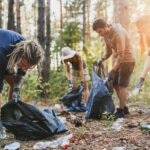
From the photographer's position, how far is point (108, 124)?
21.0ft

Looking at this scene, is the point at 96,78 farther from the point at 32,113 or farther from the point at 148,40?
the point at 32,113

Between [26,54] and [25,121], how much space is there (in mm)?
1076

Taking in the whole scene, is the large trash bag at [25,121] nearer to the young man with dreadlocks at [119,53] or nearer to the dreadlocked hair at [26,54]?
the dreadlocked hair at [26,54]

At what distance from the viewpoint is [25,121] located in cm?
543

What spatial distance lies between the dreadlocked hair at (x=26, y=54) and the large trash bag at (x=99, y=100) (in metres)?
2.42

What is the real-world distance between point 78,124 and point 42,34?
23.4ft

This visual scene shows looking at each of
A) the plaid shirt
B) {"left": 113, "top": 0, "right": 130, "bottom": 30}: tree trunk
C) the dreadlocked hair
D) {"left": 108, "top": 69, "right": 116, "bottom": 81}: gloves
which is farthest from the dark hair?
{"left": 113, "top": 0, "right": 130, "bottom": 30}: tree trunk

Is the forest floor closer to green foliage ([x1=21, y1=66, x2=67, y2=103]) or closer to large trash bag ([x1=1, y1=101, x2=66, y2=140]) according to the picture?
large trash bag ([x1=1, y1=101, x2=66, y2=140])

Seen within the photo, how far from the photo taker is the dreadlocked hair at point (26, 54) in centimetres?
480

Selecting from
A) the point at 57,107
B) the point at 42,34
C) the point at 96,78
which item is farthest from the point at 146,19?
the point at 42,34

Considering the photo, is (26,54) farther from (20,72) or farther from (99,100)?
(99,100)

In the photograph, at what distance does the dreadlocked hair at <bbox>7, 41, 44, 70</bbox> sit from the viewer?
4.80m

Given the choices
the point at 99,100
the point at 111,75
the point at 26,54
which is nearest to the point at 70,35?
the point at 111,75

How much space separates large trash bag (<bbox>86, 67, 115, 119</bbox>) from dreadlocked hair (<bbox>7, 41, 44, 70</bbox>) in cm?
242
